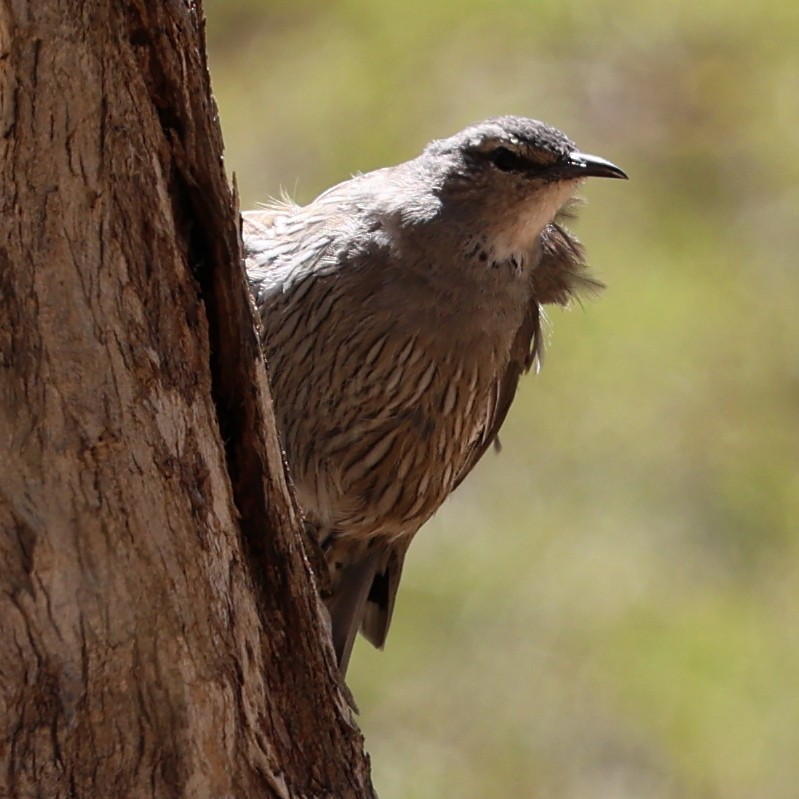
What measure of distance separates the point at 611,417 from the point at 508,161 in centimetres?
344

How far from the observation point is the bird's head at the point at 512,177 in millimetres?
3967

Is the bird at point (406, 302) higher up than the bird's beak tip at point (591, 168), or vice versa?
the bird's beak tip at point (591, 168)

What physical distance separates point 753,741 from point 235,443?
4.40 meters

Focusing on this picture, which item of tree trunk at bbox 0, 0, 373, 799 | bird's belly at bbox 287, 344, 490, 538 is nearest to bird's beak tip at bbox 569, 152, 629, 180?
bird's belly at bbox 287, 344, 490, 538

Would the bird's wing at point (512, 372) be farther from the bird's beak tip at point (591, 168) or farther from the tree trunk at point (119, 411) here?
the tree trunk at point (119, 411)

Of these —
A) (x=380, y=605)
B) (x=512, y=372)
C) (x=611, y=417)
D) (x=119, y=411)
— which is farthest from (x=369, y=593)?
(x=611, y=417)

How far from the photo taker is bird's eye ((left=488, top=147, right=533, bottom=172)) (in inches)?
157

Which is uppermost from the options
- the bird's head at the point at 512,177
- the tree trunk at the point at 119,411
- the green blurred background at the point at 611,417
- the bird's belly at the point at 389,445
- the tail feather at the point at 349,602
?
the green blurred background at the point at 611,417

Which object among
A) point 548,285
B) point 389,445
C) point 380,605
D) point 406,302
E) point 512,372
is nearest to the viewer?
point 406,302

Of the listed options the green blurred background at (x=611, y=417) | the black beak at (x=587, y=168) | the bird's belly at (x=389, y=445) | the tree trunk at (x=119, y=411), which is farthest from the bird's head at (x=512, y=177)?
the green blurred background at (x=611, y=417)

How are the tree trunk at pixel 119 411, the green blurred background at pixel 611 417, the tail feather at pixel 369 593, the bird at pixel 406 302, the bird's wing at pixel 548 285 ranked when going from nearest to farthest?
1. the tree trunk at pixel 119 411
2. the bird at pixel 406 302
3. the bird's wing at pixel 548 285
4. the tail feather at pixel 369 593
5. the green blurred background at pixel 611 417

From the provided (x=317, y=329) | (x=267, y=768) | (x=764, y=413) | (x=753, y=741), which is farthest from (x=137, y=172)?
(x=764, y=413)

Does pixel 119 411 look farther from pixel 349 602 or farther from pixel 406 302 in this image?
pixel 349 602

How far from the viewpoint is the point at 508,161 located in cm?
402
